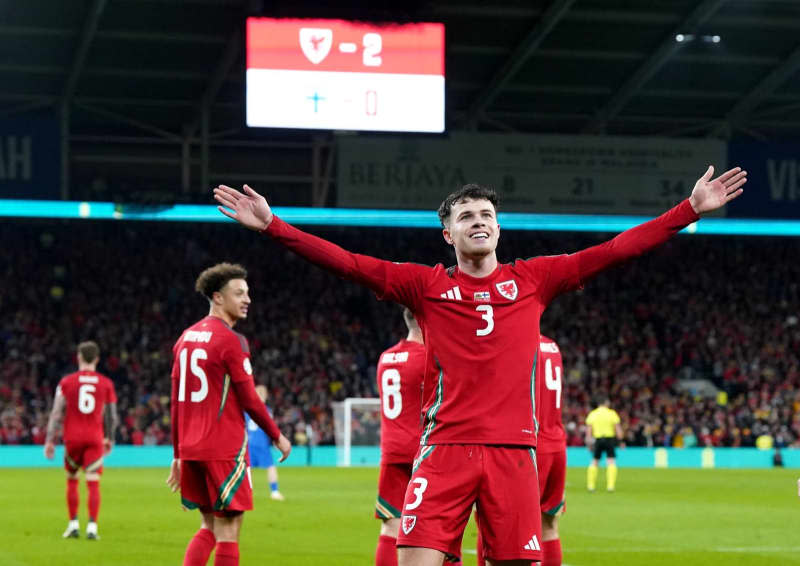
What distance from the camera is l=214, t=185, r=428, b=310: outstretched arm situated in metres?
5.55

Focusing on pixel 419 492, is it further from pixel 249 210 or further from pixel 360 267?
pixel 249 210

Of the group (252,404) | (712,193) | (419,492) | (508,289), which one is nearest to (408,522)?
(419,492)

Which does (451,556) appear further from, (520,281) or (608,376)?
(608,376)

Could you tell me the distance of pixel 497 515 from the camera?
5516mm

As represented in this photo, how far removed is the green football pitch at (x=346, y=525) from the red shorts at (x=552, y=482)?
251cm

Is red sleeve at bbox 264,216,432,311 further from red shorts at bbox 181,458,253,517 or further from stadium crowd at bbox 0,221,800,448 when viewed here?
stadium crowd at bbox 0,221,800,448

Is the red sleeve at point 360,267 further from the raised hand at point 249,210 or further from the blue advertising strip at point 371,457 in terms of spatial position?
the blue advertising strip at point 371,457

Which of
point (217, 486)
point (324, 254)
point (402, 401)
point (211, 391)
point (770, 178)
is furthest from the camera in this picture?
point (770, 178)

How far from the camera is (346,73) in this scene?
2475cm

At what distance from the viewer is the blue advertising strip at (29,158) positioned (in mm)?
28109

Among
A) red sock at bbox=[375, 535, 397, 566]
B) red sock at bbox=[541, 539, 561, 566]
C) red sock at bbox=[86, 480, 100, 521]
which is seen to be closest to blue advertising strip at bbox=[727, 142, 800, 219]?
red sock at bbox=[86, 480, 100, 521]

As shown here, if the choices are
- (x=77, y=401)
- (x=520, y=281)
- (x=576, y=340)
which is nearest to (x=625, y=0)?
(x=576, y=340)

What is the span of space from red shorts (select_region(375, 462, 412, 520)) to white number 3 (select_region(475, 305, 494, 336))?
320 cm

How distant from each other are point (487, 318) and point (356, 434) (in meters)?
28.8
